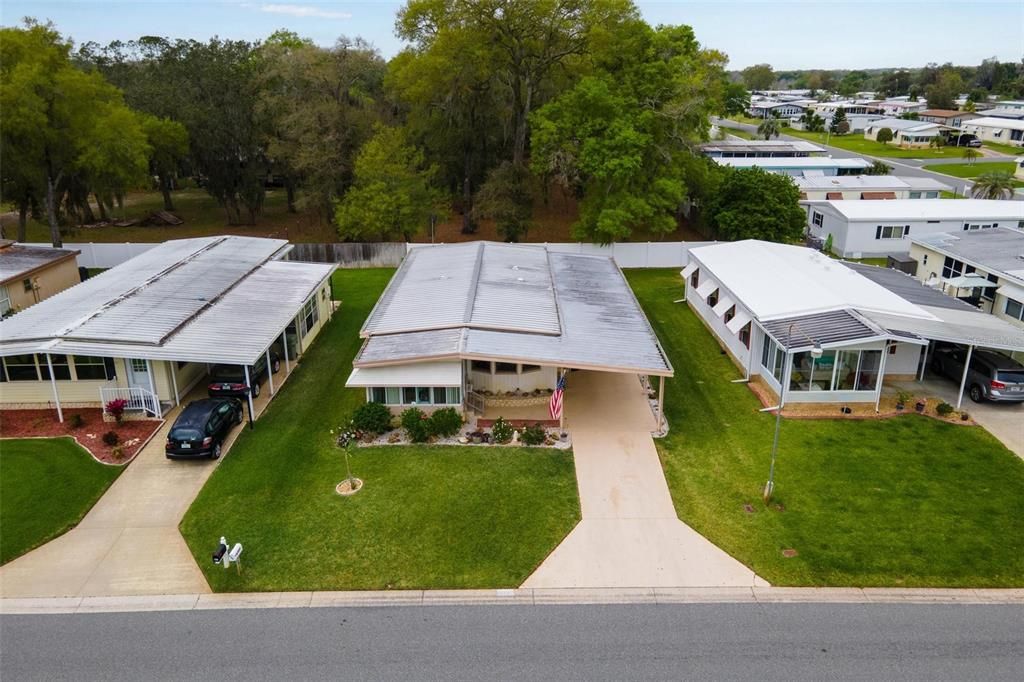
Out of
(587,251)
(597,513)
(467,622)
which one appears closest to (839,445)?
(597,513)

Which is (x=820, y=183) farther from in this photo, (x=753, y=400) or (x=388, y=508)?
(x=388, y=508)

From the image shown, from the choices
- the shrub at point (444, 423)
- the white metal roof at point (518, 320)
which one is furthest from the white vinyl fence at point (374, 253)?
the shrub at point (444, 423)

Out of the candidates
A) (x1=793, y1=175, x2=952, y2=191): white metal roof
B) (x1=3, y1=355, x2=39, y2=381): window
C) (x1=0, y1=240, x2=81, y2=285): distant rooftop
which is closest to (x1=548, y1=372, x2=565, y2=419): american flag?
(x1=3, y1=355, x2=39, y2=381): window

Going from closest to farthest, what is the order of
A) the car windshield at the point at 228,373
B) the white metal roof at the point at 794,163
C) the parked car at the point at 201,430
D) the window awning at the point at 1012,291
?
the parked car at the point at 201,430 → the car windshield at the point at 228,373 → the window awning at the point at 1012,291 → the white metal roof at the point at 794,163

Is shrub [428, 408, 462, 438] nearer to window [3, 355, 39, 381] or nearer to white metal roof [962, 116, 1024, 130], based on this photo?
window [3, 355, 39, 381]

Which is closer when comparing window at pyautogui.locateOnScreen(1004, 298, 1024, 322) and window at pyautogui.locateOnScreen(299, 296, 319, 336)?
window at pyautogui.locateOnScreen(1004, 298, 1024, 322)

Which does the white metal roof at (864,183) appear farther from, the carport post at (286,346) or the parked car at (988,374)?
the carport post at (286,346)
